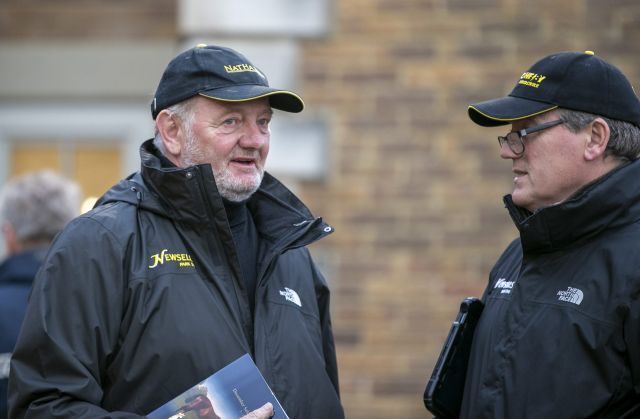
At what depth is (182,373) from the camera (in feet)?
10.7

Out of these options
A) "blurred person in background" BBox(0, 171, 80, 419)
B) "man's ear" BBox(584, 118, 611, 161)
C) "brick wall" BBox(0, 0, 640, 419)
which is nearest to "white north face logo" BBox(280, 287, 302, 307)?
"man's ear" BBox(584, 118, 611, 161)

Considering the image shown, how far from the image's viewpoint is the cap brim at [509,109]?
3.46 meters

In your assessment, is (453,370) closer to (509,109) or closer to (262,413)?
(262,413)

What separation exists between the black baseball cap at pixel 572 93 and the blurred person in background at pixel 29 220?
2101 millimetres

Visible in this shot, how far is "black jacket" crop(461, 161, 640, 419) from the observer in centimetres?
320

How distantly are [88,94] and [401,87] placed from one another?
2122mm

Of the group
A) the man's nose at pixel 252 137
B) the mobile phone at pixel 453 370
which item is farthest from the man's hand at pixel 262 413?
the man's nose at pixel 252 137

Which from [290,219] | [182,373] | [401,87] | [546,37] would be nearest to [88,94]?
[401,87]

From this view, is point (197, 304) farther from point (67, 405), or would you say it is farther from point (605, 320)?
point (605, 320)

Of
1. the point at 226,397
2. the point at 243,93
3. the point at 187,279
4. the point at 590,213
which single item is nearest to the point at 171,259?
the point at 187,279

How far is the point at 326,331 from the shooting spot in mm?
3945

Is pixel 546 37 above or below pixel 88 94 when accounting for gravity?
above

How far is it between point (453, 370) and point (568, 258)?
0.54 metres

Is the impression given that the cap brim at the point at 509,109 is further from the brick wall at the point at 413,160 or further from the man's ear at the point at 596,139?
the brick wall at the point at 413,160
